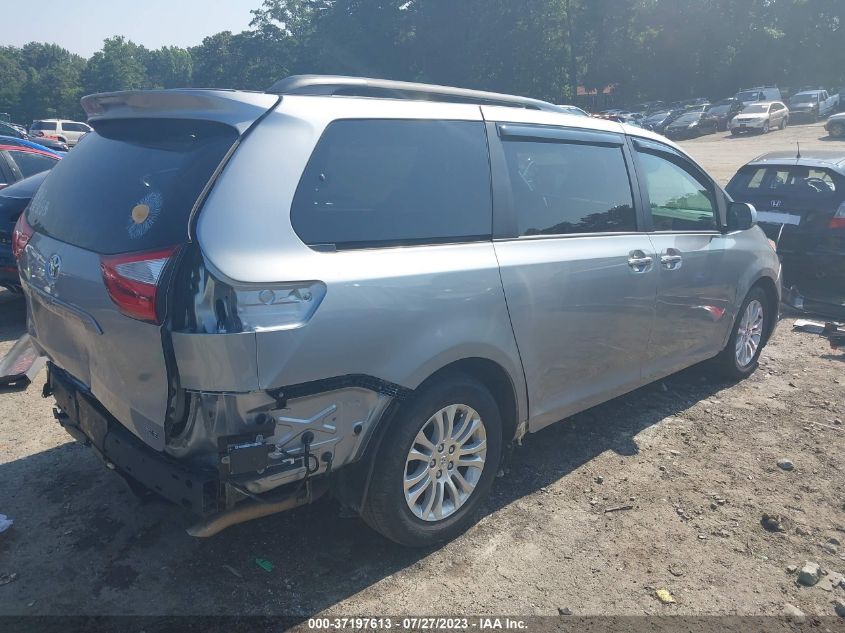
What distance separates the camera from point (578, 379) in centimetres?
386

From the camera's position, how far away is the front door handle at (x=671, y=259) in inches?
169

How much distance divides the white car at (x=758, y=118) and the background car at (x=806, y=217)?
110ft

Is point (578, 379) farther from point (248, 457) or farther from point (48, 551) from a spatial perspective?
point (48, 551)

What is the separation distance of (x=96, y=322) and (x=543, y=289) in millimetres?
2024

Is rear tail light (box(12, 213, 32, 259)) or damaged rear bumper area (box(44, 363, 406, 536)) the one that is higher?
rear tail light (box(12, 213, 32, 259))

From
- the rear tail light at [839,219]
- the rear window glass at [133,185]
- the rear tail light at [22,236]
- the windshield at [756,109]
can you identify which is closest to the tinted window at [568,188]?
the rear window glass at [133,185]

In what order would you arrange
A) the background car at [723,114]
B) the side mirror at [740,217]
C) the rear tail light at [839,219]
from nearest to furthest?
the side mirror at [740,217] < the rear tail light at [839,219] < the background car at [723,114]

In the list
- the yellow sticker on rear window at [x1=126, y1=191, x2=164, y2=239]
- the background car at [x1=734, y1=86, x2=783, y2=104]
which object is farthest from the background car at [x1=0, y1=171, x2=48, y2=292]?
the background car at [x1=734, y1=86, x2=783, y2=104]

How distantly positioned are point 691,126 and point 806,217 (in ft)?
122

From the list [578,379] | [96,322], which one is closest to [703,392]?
[578,379]

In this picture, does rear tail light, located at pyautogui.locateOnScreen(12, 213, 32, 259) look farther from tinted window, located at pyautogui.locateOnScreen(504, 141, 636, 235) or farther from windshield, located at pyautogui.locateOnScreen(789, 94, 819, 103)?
windshield, located at pyautogui.locateOnScreen(789, 94, 819, 103)

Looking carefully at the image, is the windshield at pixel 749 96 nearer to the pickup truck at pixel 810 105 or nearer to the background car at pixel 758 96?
the background car at pixel 758 96

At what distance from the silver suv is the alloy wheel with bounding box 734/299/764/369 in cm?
193

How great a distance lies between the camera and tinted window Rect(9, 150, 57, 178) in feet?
27.5
